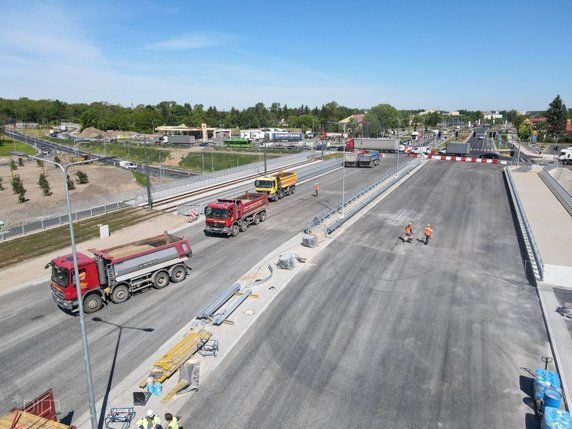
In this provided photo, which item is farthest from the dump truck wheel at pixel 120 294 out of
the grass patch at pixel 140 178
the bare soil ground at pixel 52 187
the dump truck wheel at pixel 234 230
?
the grass patch at pixel 140 178

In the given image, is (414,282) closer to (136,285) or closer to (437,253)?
(437,253)

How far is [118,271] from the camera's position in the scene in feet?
63.0

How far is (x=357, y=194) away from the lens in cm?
4153

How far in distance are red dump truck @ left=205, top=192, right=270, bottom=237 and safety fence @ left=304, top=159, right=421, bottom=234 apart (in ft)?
15.9

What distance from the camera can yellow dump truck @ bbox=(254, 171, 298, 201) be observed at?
4069 cm

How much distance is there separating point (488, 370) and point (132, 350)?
14.1 m

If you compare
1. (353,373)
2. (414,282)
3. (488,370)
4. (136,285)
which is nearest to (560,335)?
(488,370)

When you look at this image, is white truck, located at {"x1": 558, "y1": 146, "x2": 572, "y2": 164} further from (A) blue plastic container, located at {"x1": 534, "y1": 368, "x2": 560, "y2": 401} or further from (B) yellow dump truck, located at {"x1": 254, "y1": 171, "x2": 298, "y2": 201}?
(A) blue plastic container, located at {"x1": 534, "y1": 368, "x2": 560, "y2": 401}

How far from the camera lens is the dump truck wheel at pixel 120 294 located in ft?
63.5

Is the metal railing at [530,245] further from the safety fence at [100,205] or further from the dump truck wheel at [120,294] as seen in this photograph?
the safety fence at [100,205]

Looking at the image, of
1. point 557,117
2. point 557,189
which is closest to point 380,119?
point 557,117

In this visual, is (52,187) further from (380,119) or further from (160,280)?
(380,119)

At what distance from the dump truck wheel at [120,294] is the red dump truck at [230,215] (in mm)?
10233

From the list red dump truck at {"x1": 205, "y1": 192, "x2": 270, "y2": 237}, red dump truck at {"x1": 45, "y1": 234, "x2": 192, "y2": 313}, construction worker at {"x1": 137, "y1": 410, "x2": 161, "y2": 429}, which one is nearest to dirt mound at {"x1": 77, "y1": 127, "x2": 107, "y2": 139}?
red dump truck at {"x1": 205, "y1": 192, "x2": 270, "y2": 237}
